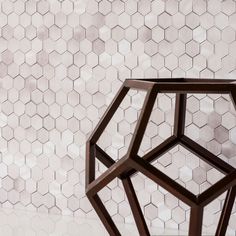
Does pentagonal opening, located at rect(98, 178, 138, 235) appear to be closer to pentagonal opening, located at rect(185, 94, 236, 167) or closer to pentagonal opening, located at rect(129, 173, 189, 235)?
pentagonal opening, located at rect(129, 173, 189, 235)

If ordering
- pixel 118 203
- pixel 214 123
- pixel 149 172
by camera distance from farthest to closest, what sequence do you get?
1. pixel 118 203
2. pixel 214 123
3. pixel 149 172

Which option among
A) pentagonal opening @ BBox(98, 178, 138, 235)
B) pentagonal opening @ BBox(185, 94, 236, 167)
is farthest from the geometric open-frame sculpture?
pentagonal opening @ BBox(98, 178, 138, 235)

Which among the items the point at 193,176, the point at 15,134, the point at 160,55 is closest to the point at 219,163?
the point at 193,176

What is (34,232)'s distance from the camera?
1.13 m

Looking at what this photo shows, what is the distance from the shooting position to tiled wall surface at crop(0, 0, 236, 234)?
1.10m

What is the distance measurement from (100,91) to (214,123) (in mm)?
301

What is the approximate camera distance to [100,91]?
1192mm

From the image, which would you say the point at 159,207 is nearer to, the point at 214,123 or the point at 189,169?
the point at 189,169

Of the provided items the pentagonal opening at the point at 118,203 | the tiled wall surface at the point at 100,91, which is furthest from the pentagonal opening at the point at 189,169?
the pentagonal opening at the point at 118,203

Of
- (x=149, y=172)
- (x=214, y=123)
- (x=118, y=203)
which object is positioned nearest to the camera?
(x=149, y=172)

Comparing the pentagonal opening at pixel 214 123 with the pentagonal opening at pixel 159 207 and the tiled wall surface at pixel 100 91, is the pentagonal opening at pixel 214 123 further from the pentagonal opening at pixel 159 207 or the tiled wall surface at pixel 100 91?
the pentagonal opening at pixel 159 207

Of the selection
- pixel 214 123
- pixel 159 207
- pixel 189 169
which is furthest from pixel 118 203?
pixel 214 123

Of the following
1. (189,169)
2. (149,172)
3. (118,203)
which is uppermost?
(149,172)

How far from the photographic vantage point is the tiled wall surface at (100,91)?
1.10m
